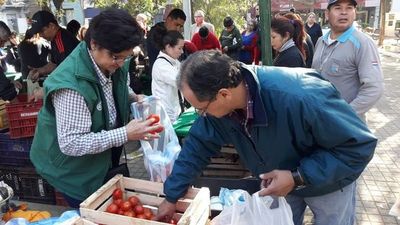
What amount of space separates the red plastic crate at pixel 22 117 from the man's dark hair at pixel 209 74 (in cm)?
215

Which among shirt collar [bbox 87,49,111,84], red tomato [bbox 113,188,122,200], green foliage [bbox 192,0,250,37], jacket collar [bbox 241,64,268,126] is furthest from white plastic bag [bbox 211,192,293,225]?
green foliage [bbox 192,0,250,37]

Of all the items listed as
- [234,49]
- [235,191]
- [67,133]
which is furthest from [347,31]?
[234,49]

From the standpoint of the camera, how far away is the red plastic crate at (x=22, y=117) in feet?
10.2

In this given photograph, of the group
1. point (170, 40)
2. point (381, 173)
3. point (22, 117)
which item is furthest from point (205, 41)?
point (22, 117)

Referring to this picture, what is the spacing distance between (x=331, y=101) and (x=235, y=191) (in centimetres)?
141

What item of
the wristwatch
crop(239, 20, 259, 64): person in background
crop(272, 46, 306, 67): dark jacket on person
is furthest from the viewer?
crop(239, 20, 259, 64): person in background

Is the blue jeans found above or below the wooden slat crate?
above

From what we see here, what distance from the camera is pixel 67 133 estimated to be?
1913mm

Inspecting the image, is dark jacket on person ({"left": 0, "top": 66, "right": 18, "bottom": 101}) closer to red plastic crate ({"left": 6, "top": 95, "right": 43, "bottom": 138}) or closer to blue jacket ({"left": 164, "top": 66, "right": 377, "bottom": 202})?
red plastic crate ({"left": 6, "top": 95, "right": 43, "bottom": 138})

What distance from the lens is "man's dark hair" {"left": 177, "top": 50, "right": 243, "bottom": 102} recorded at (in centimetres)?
138

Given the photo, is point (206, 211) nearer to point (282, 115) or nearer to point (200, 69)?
point (282, 115)

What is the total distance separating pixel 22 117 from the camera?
3152 mm

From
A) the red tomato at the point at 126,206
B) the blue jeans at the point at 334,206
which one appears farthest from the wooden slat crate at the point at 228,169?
the blue jeans at the point at 334,206

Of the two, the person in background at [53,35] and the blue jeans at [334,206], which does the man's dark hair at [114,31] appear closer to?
the blue jeans at [334,206]
